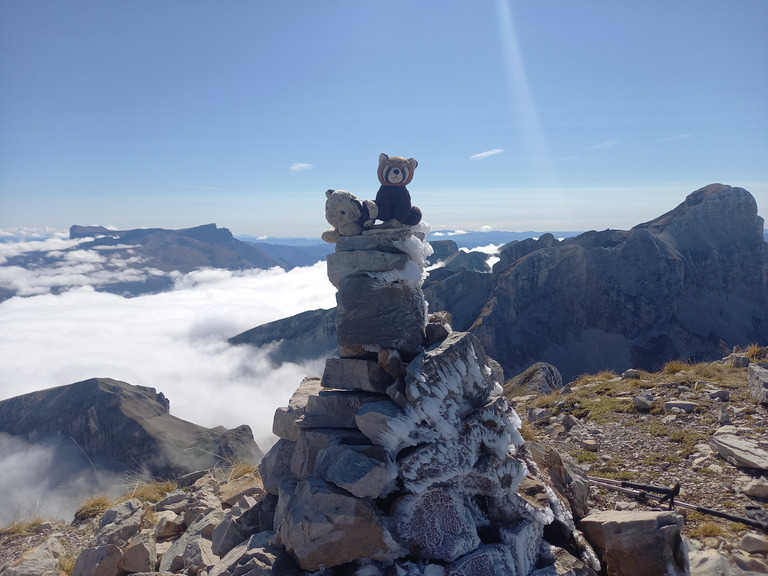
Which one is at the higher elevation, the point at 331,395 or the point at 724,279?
the point at 331,395

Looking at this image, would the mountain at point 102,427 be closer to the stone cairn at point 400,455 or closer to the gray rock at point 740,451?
the stone cairn at point 400,455

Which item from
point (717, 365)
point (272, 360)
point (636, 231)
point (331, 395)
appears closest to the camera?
point (331, 395)

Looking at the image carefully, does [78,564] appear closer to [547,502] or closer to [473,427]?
[473,427]

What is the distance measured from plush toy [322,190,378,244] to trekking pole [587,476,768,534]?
7646mm

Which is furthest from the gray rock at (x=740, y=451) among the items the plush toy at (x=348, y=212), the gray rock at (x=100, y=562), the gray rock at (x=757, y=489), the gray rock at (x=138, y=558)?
the gray rock at (x=100, y=562)

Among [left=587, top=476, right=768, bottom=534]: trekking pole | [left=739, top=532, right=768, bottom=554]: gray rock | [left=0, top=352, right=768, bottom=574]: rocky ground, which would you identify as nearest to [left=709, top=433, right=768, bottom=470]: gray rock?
[left=0, top=352, right=768, bottom=574]: rocky ground

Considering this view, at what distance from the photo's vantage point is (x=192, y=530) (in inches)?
331

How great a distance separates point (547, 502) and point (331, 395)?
403 cm

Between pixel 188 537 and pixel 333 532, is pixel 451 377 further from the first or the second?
pixel 188 537

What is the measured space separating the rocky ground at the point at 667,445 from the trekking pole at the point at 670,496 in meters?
0.11

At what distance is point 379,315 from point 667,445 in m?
8.85

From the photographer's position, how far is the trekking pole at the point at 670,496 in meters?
7.33

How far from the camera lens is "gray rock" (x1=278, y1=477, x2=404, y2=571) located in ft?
18.6

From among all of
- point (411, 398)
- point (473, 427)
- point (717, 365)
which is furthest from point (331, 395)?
point (717, 365)
